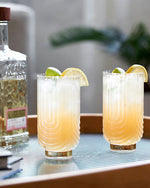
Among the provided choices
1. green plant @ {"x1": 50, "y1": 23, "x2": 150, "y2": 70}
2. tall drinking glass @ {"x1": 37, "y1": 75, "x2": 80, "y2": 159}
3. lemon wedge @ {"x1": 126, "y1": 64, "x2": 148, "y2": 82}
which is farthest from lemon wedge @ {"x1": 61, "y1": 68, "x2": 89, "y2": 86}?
green plant @ {"x1": 50, "y1": 23, "x2": 150, "y2": 70}

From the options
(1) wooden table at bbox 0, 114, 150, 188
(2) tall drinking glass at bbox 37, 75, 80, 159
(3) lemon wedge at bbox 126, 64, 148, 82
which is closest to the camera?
(1) wooden table at bbox 0, 114, 150, 188

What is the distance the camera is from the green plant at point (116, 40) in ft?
14.0

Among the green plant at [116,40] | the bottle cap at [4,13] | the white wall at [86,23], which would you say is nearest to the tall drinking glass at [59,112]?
the bottle cap at [4,13]

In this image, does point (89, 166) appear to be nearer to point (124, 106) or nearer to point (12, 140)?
point (124, 106)

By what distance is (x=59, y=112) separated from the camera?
1.07 metres

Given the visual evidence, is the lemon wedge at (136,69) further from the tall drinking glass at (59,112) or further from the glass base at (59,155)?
the glass base at (59,155)

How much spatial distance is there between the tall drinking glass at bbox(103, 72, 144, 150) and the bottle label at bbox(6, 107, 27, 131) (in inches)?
11.3

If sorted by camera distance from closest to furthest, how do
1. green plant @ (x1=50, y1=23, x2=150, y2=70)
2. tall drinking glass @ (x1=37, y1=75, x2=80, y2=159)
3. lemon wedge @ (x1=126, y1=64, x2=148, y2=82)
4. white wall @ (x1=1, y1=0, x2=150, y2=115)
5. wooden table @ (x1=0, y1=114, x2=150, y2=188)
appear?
wooden table @ (x1=0, y1=114, x2=150, y2=188)
tall drinking glass @ (x1=37, y1=75, x2=80, y2=159)
lemon wedge @ (x1=126, y1=64, x2=148, y2=82)
green plant @ (x1=50, y1=23, x2=150, y2=70)
white wall @ (x1=1, y1=0, x2=150, y2=115)

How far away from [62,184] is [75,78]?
0.36 m

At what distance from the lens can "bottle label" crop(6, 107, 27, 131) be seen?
1.23m

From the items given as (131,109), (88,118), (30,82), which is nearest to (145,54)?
(30,82)

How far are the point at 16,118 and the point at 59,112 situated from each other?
0.78ft

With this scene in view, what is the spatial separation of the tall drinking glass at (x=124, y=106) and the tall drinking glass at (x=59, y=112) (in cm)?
13

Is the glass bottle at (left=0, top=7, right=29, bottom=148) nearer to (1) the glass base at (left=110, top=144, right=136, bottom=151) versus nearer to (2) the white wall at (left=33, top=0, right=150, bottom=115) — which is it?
(1) the glass base at (left=110, top=144, right=136, bottom=151)
